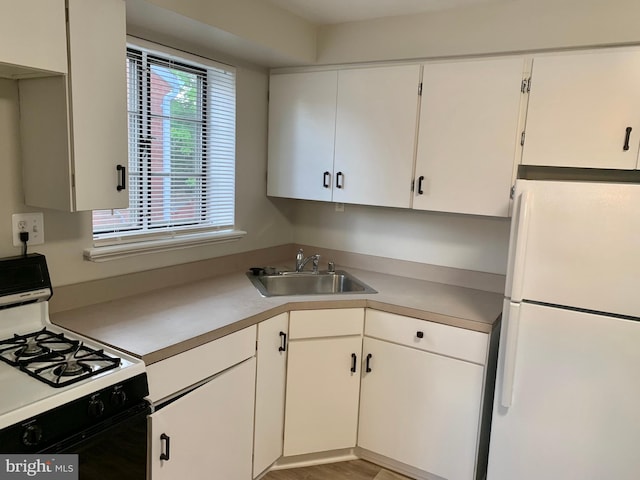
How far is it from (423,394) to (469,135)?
1.29m

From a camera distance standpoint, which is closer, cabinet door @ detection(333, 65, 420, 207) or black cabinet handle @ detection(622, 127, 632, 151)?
black cabinet handle @ detection(622, 127, 632, 151)

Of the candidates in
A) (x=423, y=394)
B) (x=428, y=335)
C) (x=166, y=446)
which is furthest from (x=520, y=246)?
(x=166, y=446)

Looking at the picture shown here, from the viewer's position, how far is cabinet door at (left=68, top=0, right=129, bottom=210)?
5.15ft

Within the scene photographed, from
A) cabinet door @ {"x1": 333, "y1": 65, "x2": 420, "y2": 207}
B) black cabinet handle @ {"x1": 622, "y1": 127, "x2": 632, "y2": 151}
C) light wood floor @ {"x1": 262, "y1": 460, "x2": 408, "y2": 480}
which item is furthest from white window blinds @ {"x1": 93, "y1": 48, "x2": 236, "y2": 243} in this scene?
black cabinet handle @ {"x1": 622, "y1": 127, "x2": 632, "y2": 151}

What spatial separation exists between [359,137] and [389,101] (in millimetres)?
256

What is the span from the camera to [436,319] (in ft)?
7.01

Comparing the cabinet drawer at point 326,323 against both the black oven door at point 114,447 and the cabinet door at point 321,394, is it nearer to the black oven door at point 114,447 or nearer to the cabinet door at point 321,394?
the cabinet door at point 321,394

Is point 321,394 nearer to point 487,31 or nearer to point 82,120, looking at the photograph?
point 82,120

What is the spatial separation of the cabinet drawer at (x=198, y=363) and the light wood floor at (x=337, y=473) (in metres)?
0.76

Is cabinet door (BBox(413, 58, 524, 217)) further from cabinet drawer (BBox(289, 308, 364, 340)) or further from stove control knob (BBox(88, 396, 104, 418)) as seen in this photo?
→ stove control knob (BBox(88, 396, 104, 418))

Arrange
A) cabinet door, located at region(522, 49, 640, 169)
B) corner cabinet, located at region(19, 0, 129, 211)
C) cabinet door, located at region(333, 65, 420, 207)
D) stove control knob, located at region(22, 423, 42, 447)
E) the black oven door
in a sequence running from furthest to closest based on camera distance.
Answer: cabinet door, located at region(333, 65, 420, 207) < cabinet door, located at region(522, 49, 640, 169) < corner cabinet, located at region(19, 0, 129, 211) < the black oven door < stove control knob, located at region(22, 423, 42, 447)

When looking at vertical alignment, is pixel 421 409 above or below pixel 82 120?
below

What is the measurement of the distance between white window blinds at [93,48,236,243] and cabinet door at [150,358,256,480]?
0.84 meters

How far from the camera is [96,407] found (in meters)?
1.33
